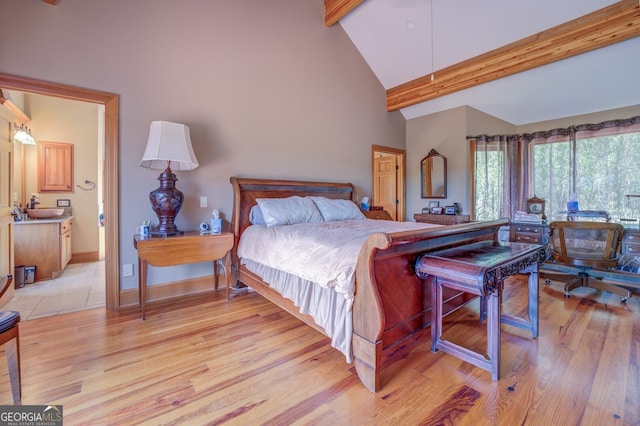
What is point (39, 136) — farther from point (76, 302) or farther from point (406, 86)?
point (406, 86)

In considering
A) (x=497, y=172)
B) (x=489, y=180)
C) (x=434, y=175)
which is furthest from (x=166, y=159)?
(x=497, y=172)

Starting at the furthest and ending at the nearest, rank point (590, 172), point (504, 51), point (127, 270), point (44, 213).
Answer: point (44, 213) < point (590, 172) < point (504, 51) < point (127, 270)

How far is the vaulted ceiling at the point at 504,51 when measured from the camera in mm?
3062

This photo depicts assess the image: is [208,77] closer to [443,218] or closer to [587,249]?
[443,218]

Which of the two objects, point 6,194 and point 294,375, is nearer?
point 294,375

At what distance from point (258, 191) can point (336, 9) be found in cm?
283

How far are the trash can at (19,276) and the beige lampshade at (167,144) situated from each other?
2.30 meters

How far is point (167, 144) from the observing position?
2504 mm

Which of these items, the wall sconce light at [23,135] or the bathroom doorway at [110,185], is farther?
the wall sconce light at [23,135]

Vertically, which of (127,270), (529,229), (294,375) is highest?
(529,229)

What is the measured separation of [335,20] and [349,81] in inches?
33.3

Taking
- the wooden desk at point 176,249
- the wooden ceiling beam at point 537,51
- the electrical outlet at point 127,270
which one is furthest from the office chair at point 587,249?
the electrical outlet at point 127,270

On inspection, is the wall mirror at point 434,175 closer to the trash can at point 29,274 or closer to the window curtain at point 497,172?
the window curtain at point 497,172

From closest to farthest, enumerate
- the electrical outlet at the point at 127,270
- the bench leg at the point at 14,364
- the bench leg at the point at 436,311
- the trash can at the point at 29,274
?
the bench leg at the point at 14,364, the bench leg at the point at 436,311, the electrical outlet at the point at 127,270, the trash can at the point at 29,274
